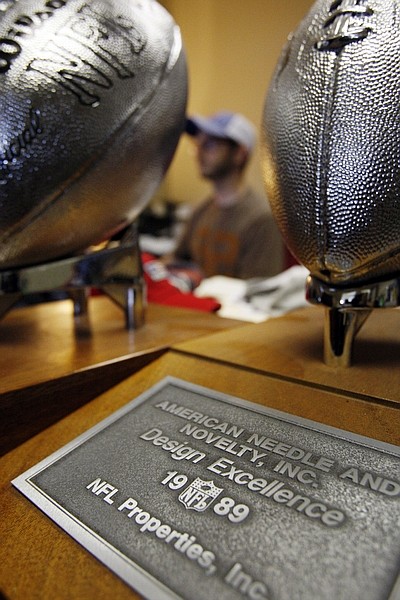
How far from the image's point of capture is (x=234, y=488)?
0.30 meters

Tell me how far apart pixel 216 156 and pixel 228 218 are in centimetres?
23

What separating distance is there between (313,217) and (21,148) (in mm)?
263

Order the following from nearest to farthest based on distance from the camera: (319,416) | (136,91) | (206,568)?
(206,568) → (319,416) → (136,91)

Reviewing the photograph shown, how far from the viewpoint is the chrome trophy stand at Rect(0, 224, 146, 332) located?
0.49m

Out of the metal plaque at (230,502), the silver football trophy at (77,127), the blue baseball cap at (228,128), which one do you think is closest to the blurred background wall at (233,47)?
the blue baseball cap at (228,128)

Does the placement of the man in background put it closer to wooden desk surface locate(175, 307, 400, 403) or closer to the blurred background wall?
the blurred background wall

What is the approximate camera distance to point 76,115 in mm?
448

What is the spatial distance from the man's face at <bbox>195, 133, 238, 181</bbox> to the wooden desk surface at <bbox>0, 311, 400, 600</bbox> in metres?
1.18

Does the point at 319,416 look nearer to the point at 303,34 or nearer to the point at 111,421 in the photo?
the point at 111,421

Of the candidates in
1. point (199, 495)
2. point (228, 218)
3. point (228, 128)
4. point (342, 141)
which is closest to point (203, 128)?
point (228, 128)

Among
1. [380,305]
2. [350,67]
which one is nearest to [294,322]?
[380,305]

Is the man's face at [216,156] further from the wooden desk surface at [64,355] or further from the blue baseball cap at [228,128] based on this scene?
the wooden desk surface at [64,355]

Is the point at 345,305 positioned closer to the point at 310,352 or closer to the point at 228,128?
the point at 310,352

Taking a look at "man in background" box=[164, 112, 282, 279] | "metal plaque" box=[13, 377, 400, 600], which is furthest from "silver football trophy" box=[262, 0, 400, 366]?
"man in background" box=[164, 112, 282, 279]
